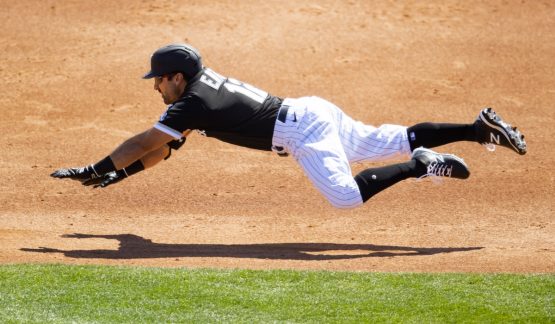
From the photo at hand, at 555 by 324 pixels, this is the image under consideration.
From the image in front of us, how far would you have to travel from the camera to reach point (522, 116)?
1109 cm

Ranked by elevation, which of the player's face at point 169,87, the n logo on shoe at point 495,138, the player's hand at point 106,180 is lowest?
the player's hand at point 106,180

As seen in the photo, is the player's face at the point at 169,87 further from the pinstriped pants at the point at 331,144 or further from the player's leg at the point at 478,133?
the player's leg at the point at 478,133

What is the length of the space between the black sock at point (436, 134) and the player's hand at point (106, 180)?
2.42 m

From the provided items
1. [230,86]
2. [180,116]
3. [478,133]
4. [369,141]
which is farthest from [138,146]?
[478,133]

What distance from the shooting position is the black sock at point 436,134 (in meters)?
7.95

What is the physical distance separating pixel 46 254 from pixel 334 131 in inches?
97.3

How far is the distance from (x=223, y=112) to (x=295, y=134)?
0.59 m

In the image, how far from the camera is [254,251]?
26.1 feet

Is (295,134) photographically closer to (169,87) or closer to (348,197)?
(348,197)

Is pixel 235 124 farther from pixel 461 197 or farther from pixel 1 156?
pixel 1 156

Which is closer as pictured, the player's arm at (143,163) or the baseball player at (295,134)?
the baseball player at (295,134)

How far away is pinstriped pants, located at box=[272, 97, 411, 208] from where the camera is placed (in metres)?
7.55

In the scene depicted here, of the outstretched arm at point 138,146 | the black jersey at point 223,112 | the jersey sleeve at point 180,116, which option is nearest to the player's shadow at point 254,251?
the outstretched arm at point 138,146

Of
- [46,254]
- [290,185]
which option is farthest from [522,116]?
[46,254]
